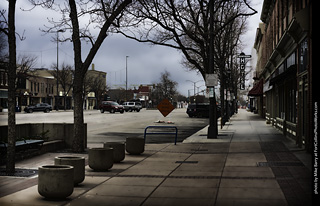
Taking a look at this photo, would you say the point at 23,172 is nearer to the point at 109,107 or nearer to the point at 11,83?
the point at 11,83

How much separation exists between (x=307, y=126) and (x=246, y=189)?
6690 mm

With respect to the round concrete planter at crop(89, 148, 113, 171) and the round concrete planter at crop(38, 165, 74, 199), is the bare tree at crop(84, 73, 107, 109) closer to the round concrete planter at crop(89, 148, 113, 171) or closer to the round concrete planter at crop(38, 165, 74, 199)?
the round concrete planter at crop(89, 148, 113, 171)

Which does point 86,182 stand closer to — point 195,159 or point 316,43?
point 195,159

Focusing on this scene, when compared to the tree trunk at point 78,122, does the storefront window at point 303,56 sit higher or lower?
higher

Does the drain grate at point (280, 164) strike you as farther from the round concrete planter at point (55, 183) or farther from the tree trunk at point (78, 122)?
the tree trunk at point (78, 122)

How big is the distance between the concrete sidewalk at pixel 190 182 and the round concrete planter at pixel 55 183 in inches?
5.2

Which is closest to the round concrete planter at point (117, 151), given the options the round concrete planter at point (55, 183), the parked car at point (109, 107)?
the round concrete planter at point (55, 183)

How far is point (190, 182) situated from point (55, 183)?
2944mm

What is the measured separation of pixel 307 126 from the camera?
535 inches

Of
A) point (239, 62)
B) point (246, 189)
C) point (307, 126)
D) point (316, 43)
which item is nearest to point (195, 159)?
point (307, 126)

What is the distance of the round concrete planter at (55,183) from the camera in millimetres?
6910

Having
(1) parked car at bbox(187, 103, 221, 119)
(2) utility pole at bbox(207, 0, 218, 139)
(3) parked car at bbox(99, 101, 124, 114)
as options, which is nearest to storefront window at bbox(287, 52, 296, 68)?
(2) utility pole at bbox(207, 0, 218, 139)

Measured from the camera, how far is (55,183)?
6.93 meters

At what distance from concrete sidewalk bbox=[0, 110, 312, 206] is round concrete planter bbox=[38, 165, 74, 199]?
133 mm
